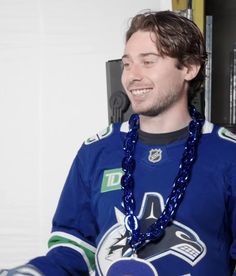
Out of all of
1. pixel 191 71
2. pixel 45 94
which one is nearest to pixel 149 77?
pixel 191 71

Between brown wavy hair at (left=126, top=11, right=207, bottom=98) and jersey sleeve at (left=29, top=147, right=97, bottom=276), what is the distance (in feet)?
1.20

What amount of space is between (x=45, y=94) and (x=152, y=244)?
1.30m

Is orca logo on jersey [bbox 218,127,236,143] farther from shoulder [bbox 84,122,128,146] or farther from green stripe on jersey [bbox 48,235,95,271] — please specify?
green stripe on jersey [bbox 48,235,95,271]

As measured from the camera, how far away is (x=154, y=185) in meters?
0.99

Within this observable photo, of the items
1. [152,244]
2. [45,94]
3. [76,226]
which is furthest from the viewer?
[45,94]

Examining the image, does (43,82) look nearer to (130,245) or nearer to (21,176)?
(21,176)

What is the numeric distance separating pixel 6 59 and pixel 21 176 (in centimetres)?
61

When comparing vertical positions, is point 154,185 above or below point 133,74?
below

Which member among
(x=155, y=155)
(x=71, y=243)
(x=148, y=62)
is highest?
(x=148, y=62)

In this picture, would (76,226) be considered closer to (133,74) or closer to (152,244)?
(152,244)

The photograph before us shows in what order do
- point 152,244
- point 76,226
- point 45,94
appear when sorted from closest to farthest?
point 152,244 → point 76,226 → point 45,94

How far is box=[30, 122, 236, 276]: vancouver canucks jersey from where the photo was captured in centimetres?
94

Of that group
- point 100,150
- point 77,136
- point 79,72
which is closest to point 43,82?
point 79,72

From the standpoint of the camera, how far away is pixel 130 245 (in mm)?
952
